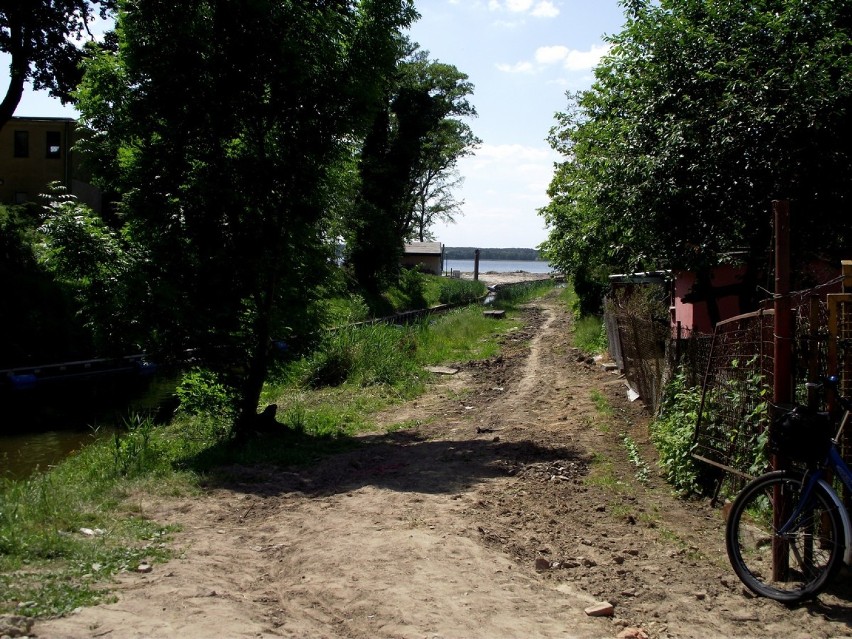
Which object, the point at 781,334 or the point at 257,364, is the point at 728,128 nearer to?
the point at 781,334

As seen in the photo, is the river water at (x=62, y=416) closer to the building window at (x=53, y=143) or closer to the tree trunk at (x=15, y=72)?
the tree trunk at (x=15, y=72)

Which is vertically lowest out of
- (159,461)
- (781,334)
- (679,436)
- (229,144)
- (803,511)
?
(159,461)

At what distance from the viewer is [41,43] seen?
Result: 2602cm

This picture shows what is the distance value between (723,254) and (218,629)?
8.00 meters

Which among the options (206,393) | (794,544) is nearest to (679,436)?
(794,544)

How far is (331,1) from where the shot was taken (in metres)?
11.1

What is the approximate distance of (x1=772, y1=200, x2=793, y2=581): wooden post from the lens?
5.00m

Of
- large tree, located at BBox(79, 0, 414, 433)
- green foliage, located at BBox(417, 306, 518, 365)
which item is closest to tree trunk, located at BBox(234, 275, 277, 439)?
large tree, located at BBox(79, 0, 414, 433)

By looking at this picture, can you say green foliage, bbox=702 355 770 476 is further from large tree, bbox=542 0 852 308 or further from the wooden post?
large tree, bbox=542 0 852 308

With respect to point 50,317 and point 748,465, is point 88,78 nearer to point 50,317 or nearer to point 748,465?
point 748,465

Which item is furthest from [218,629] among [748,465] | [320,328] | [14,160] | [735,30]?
[14,160]

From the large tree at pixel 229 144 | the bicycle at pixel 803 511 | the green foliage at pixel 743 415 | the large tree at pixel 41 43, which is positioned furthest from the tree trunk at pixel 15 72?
the bicycle at pixel 803 511

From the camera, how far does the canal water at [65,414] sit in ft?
45.5

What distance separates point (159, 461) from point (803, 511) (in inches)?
290
